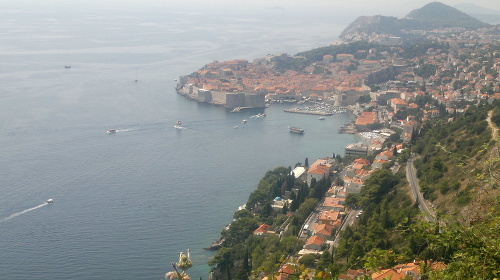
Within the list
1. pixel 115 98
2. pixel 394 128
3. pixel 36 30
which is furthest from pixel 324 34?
pixel 394 128

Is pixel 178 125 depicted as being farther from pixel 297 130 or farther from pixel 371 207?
pixel 371 207

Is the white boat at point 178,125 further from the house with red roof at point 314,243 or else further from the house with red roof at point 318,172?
the house with red roof at point 314,243

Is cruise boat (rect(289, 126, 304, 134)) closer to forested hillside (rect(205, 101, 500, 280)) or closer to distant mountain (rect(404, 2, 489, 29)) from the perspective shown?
forested hillside (rect(205, 101, 500, 280))

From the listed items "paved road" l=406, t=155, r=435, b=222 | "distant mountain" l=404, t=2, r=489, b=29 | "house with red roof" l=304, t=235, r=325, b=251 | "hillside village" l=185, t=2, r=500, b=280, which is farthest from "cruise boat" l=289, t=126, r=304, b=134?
"distant mountain" l=404, t=2, r=489, b=29

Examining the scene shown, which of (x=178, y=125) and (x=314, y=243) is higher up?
(x=314, y=243)

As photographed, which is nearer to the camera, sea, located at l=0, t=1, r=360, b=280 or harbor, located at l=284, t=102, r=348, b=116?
sea, located at l=0, t=1, r=360, b=280

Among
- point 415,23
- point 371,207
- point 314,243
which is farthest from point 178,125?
point 415,23
